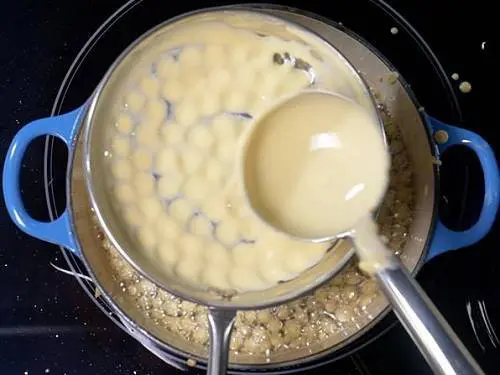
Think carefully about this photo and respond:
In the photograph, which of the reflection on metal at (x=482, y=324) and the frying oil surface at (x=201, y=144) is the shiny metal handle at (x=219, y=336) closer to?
the frying oil surface at (x=201, y=144)

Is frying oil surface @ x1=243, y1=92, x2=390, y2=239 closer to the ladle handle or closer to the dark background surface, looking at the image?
the ladle handle

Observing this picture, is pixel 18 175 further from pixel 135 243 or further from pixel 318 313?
pixel 318 313

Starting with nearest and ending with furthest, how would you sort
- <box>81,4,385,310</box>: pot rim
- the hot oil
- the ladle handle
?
1. the ladle handle
2. <box>81,4,385,310</box>: pot rim
3. the hot oil

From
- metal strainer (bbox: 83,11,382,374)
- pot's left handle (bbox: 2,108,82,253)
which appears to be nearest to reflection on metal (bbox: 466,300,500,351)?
metal strainer (bbox: 83,11,382,374)

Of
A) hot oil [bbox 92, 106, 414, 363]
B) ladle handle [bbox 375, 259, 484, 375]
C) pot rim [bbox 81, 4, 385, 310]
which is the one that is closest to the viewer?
ladle handle [bbox 375, 259, 484, 375]

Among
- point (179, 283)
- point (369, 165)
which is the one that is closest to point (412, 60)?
point (369, 165)

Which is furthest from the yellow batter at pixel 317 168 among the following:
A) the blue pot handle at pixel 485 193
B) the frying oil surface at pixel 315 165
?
the blue pot handle at pixel 485 193

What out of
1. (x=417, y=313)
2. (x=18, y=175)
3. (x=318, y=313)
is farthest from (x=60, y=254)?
(x=417, y=313)
